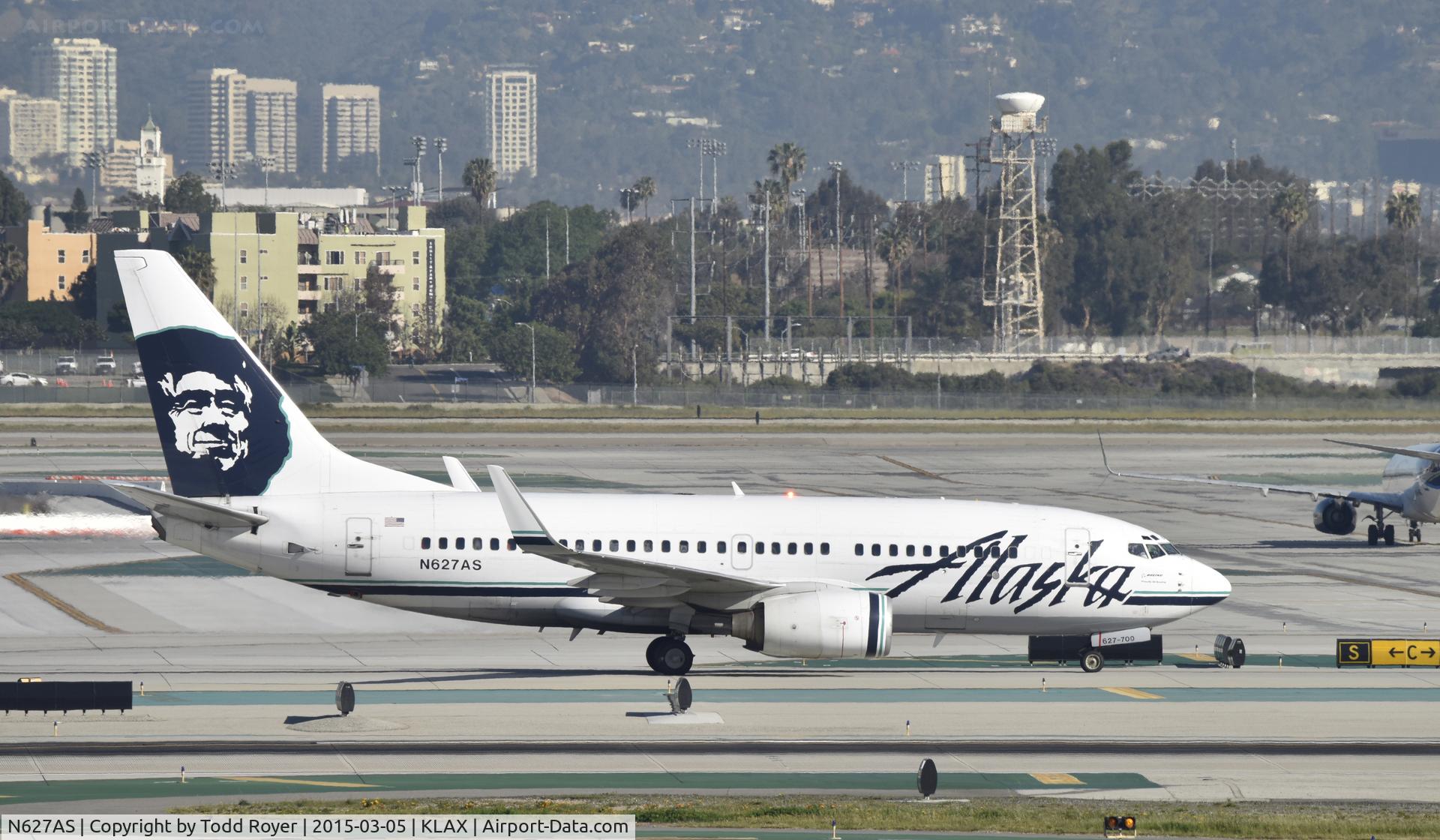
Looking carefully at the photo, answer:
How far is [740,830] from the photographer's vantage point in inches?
938

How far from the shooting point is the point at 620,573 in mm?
34000

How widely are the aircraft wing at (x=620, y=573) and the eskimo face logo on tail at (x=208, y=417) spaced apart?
5.11 m

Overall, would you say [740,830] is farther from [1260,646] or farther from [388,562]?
[1260,646]

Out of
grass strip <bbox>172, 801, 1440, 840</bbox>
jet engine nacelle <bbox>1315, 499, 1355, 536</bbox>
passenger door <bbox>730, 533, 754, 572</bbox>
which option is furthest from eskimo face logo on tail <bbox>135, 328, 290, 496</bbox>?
jet engine nacelle <bbox>1315, 499, 1355, 536</bbox>

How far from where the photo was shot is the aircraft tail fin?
3441 centimetres

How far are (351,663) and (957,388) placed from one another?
134m

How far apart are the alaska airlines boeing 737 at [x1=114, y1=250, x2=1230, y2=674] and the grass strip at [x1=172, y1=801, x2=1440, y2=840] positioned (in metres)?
7.81

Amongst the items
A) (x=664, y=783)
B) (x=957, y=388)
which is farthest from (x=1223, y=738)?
(x=957, y=388)

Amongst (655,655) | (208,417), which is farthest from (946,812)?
(208,417)

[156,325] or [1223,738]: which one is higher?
[156,325]

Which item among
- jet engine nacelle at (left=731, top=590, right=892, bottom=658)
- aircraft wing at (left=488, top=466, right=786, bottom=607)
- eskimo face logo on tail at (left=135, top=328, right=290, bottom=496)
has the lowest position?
jet engine nacelle at (left=731, top=590, right=892, bottom=658)

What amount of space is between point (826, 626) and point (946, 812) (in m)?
Answer: 8.37

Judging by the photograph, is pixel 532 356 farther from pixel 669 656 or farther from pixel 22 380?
pixel 669 656

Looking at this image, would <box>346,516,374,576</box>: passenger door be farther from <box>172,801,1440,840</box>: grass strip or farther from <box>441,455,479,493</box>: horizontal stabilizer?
<box>172,801,1440,840</box>: grass strip
